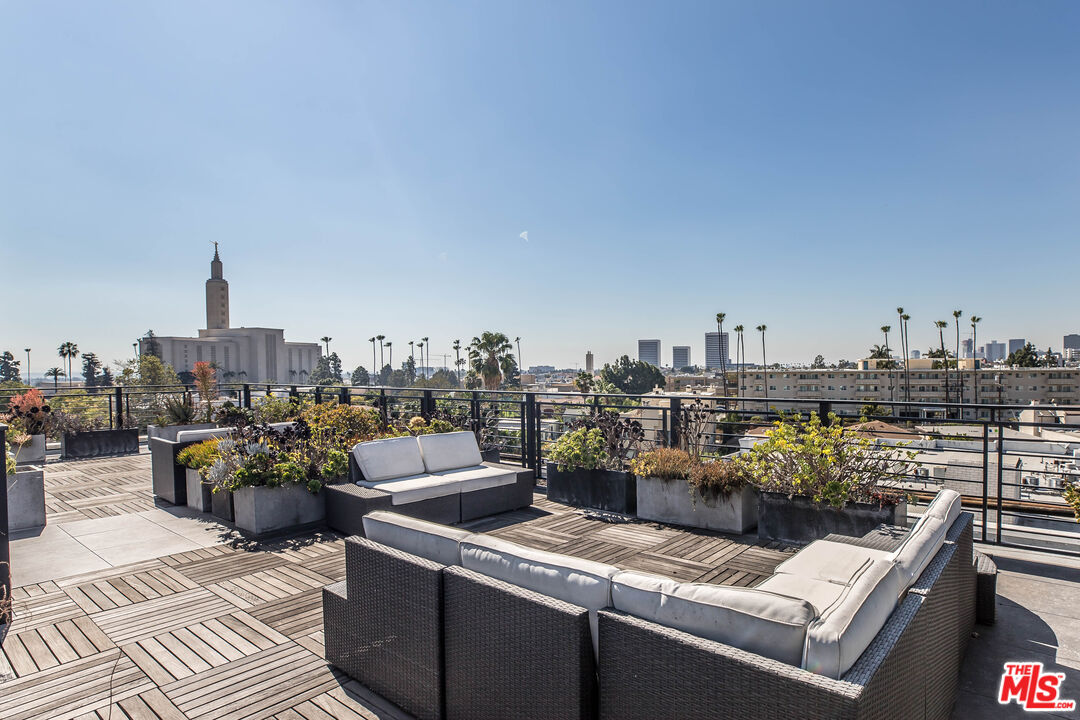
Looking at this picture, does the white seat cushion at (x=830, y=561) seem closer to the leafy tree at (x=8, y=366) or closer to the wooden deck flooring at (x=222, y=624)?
the wooden deck flooring at (x=222, y=624)

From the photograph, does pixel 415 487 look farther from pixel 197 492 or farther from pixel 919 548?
pixel 919 548

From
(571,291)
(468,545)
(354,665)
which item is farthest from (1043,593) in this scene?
(571,291)

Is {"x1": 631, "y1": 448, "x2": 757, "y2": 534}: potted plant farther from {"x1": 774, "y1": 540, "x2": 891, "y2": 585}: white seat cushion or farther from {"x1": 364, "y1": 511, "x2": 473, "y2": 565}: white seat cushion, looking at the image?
{"x1": 364, "y1": 511, "x2": 473, "y2": 565}: white seat cushion

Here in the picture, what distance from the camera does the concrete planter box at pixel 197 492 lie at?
533cm

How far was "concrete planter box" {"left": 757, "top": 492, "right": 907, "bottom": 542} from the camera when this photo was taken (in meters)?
3.79

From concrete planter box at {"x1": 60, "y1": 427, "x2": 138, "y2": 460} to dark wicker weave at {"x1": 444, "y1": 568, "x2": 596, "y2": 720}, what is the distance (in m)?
9.28

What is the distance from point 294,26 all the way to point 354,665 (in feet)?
26.5

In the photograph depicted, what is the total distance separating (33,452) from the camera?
823 centimetres

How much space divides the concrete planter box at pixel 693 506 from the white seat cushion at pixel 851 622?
3017 mm

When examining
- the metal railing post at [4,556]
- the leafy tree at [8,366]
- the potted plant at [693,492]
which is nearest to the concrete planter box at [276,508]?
the metal railing post at [4,556]

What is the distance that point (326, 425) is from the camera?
19.2ft

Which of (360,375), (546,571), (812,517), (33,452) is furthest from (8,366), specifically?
(546,571)

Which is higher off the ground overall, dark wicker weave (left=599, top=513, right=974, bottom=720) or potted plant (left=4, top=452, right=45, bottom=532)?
dark wicker weave (left=599, top=513, right=974, bottom=720)

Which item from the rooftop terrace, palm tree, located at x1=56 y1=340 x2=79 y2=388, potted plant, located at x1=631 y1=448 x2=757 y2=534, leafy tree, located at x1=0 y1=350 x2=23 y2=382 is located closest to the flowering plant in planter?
potted plant, located at x1=631 y1=448 x2=757 y2=534
